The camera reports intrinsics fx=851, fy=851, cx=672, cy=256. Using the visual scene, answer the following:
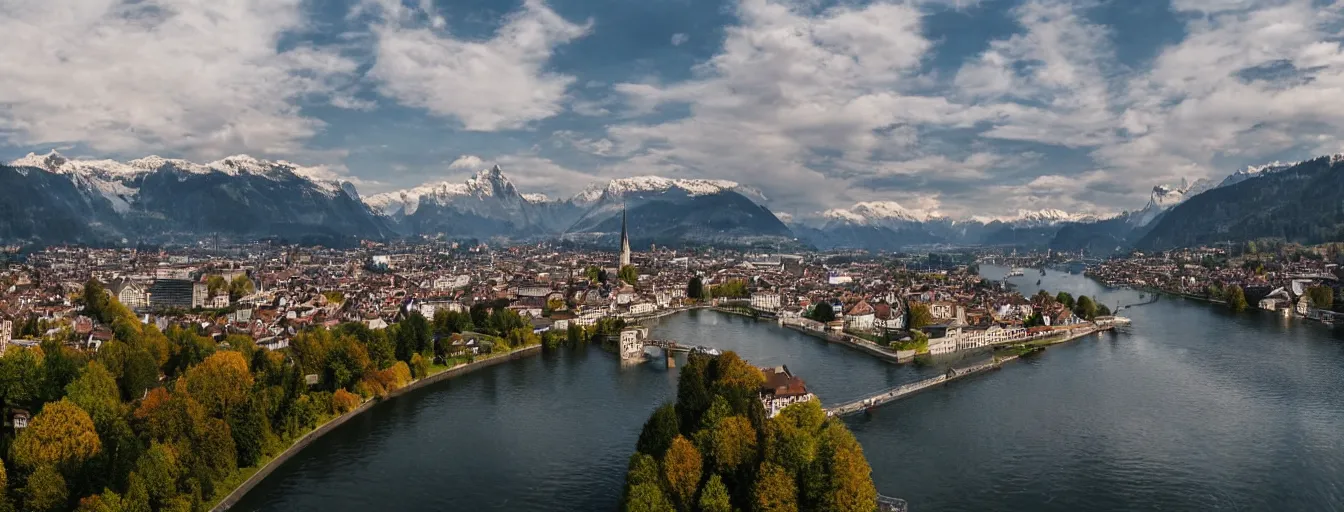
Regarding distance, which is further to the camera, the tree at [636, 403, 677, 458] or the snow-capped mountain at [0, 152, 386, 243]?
the snow-capped mountain at [0, 152, 386, 243]

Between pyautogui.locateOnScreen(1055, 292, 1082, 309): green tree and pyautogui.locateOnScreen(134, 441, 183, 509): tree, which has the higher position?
pyautogui.locateOnScreen(1055, 292, 1082, 309): green tree

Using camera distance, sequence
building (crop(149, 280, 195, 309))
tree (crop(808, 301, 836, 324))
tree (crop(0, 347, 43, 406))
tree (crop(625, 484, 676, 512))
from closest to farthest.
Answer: tree (crop(625, 484, 676, 512)) → tree (crop(0, 347, 43, 406)) → tree (crop(808, 301, 836, 324)) → building (crop(149, 280, 195, 309))

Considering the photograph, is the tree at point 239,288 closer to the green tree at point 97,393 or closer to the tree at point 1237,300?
the green tree at point 97,393

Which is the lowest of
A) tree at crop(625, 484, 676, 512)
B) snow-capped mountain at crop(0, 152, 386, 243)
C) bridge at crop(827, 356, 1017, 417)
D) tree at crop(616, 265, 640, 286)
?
bridge at crop(827, 356, 1017, 417)

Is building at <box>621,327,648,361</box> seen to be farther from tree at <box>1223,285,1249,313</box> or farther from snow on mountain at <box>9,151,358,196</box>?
snow on mountain at <box>9,151,358,196</box>

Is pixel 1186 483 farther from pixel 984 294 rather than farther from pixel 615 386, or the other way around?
pixel 984 294

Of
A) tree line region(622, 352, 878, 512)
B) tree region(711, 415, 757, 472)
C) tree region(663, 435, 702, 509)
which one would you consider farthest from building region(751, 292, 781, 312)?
tree region(663, 435, 702, 509)

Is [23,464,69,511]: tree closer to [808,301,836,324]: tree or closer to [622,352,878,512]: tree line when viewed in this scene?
[622,352,878,512]: tree line

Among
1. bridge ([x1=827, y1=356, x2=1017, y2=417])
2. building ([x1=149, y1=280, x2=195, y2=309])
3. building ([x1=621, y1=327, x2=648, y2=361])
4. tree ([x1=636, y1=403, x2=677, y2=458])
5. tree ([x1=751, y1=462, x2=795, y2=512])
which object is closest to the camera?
tree ([x1=751, y1=462, x2=795, y2=512])

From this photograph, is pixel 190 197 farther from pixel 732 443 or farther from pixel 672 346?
pixel 732 443
